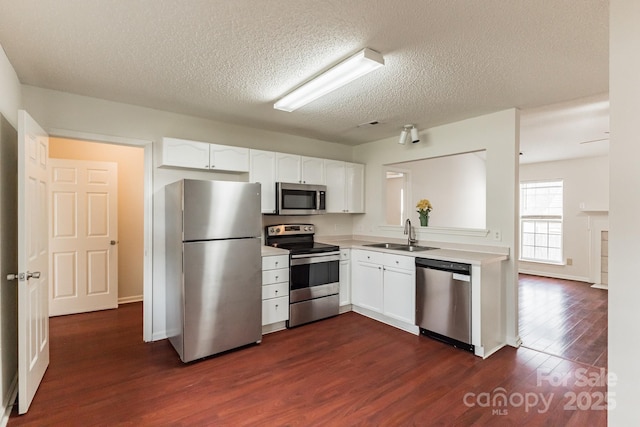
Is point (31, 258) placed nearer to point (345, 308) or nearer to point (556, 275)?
point (345, 308)

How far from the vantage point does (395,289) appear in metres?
3.64

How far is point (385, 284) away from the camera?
12.3ft

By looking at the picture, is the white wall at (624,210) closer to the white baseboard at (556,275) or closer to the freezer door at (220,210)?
the freezer door at (220,210)

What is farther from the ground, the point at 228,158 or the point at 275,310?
the point at 228,158

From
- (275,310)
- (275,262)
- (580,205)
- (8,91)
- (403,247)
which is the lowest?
(275,310)

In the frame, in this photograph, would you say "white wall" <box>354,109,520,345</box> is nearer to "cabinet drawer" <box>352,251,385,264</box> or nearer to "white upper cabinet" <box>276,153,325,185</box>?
"cabinet drawer" <box>352,251,385,264</box>

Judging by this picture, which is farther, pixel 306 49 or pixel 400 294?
pixel 400 294

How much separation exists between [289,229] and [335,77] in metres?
2.31

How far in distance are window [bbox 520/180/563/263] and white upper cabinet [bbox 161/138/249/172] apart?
657 centimetres

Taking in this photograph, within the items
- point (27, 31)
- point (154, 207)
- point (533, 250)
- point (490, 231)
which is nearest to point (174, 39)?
point (27, 31)

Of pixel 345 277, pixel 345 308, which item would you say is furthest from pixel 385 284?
pixel 345 308

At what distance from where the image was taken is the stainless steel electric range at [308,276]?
364 cm

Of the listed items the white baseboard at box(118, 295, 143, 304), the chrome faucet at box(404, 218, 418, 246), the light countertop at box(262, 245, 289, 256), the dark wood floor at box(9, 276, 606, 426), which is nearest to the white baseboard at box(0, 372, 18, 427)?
the dark wood floor at box(9, 276, 606, 426)

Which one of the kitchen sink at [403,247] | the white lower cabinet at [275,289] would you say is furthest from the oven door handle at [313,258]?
the kitchen sink at [403,247]
